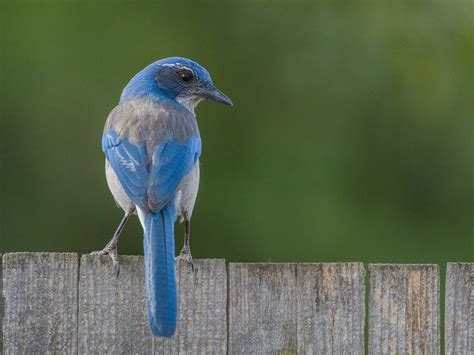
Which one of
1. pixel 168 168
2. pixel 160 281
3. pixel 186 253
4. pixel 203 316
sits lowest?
pixel 203 316

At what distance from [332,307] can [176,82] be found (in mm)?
3140

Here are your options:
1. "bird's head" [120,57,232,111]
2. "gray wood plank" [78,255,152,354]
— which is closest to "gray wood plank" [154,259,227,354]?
"gray wood plank" [78,255,152,354]

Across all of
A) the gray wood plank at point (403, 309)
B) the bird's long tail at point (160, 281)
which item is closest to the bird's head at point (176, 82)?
the bird's long tail at point (160, 281)

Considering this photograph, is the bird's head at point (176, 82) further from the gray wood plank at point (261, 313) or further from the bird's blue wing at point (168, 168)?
the gray wood plank at point (261, 313)

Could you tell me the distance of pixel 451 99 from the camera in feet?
33.8

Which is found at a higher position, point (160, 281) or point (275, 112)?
point (275, 112)

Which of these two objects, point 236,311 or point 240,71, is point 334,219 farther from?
point 236,311

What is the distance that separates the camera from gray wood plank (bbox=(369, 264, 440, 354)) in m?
5.45

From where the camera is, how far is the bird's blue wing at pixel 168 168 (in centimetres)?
628

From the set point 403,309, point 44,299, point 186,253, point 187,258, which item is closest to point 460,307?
point 403,309

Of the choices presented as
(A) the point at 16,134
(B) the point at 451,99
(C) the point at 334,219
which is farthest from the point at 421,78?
(A) the point at 16,134

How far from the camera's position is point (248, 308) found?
5.46 meters

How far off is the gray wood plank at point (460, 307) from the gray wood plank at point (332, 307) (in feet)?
1.30

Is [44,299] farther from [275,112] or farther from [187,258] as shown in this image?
[275,112]
